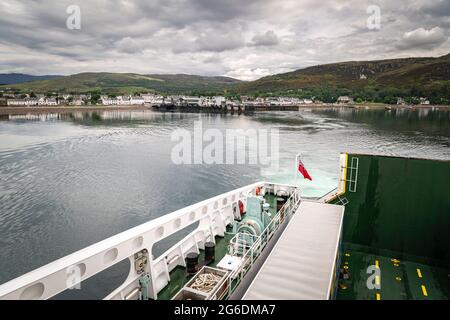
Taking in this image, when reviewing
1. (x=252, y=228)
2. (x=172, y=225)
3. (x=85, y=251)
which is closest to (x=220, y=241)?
(x=252, y=228)

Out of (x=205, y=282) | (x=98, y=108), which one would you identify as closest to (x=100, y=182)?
(x=205, y=282)

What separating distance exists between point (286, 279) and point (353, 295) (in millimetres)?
4321

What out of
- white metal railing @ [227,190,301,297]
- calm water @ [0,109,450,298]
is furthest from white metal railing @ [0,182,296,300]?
calm water @ [0,109,450,298]

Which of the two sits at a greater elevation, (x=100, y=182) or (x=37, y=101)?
(x=37, y=101)

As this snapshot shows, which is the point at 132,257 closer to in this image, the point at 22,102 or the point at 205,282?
the point at 205,282

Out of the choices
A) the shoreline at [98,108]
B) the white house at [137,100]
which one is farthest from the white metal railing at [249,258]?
the white house at [137,100]

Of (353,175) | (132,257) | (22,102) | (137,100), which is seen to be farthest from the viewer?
(137,100)

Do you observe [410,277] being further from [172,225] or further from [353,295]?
[172,225]

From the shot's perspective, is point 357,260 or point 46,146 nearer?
point 357,260

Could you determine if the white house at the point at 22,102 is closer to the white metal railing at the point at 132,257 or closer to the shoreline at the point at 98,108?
the shoreline at the point at 98,108

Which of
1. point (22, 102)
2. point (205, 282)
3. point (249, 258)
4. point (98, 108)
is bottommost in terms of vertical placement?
point (205, 282)

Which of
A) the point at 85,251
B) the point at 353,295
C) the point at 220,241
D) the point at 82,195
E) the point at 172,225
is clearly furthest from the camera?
the point at 82,195
